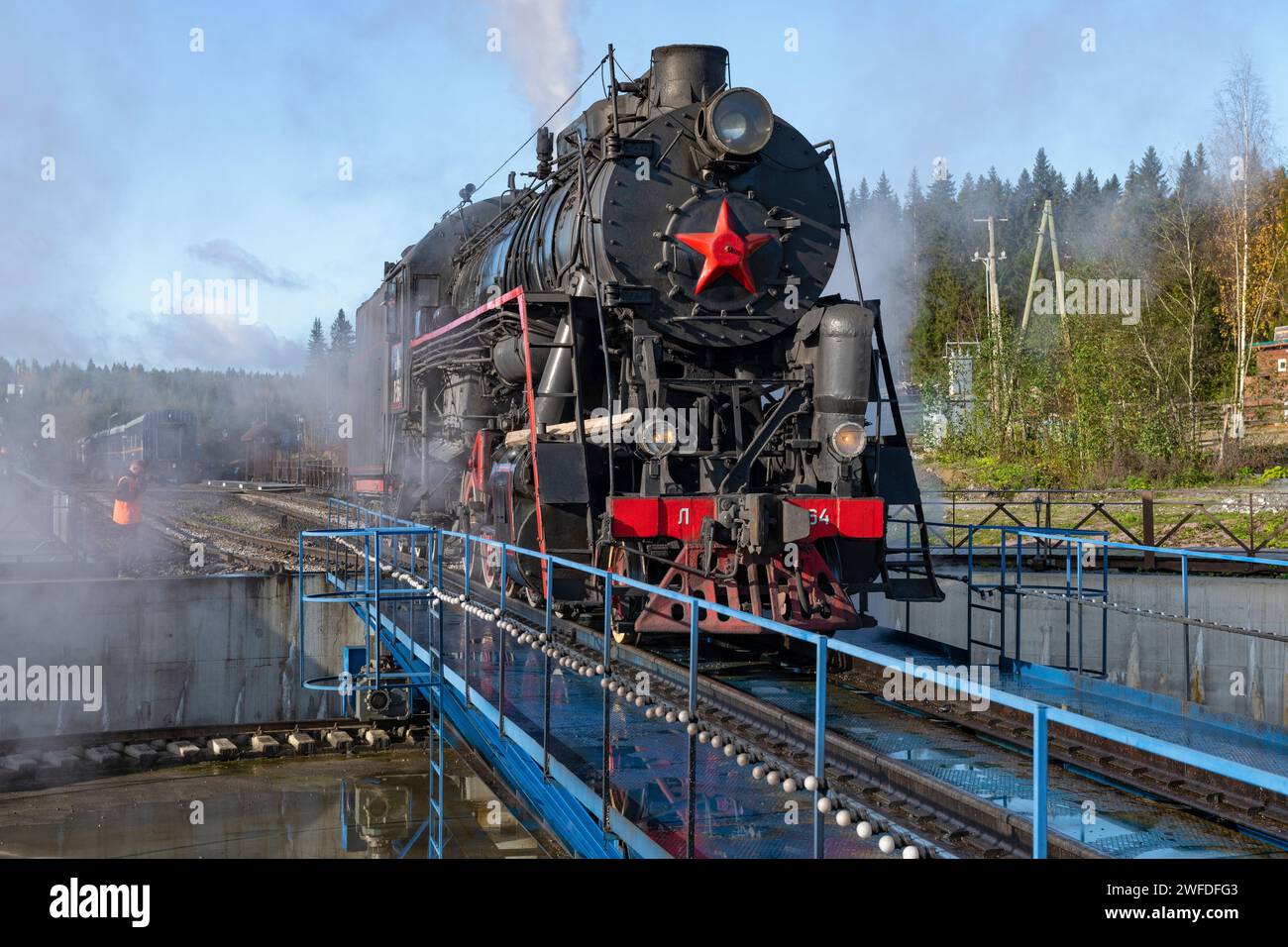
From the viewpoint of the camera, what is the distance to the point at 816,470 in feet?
26.7

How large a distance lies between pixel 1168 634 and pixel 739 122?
9443mm

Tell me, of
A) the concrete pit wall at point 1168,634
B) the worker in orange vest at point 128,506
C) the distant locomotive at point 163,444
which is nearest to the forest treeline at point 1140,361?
the concrete pit wall at point 1168,634

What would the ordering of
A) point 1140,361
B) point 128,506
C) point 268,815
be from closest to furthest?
point 268,815, point 128,506, point 1140,361

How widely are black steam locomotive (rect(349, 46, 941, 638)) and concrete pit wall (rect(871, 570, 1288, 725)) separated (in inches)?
218

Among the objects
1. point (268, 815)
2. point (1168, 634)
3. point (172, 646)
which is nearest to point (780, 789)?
point (268, 815)

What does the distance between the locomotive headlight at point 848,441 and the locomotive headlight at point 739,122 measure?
2.21m

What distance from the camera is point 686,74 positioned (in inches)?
352

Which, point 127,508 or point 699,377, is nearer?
point 699,377

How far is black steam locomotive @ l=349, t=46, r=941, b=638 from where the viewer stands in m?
7.64

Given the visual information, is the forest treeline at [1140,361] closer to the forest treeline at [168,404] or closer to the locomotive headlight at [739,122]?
the locomotive headlight at [739,122]

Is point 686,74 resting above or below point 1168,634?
above

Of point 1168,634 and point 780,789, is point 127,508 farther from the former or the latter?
point 1168,634
